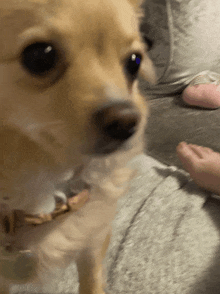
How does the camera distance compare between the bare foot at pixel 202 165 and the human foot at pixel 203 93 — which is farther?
the human foot at pixel 203 93

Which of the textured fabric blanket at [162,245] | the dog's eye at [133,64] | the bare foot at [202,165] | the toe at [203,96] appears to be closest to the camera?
the dog's eye at [133,64]

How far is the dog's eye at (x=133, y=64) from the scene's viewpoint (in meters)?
0.57

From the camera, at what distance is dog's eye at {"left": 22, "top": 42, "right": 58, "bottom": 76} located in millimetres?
448

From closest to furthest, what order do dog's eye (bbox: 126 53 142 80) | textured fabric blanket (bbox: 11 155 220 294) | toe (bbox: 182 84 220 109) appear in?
dog's eye (bbox: 126 53 142 80), textured fabric blanket (bbox: 11 155 220 294), toe (bbox: 182 84 220 109)

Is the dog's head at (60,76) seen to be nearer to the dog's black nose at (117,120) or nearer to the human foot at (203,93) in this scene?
the dog's black nose at (117,120)

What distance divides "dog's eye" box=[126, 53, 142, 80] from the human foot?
83 cm

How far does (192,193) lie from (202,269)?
9.9 inches

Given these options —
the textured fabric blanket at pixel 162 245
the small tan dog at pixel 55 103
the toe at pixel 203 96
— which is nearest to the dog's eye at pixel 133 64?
the small tan dog at pixel 55 103

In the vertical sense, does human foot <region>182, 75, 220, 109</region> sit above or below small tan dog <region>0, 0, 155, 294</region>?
below

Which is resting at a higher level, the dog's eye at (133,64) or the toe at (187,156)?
the dog's eye at (133,64)

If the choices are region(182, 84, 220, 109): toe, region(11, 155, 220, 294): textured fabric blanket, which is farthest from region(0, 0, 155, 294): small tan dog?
region(182, 84, 220, 109): toe

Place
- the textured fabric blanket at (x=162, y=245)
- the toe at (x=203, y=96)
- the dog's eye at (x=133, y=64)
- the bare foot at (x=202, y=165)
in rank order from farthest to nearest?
1. the toe at (x=203, y=96)
2. the bare foot at (x=202, y=165)
3. the textured fabric blanket at (x=162, y=245)
4. the dog's eye at (x=133, y=64)

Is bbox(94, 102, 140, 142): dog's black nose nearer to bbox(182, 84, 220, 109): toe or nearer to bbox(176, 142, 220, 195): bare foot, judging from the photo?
bbox(176, 142, 220, 195): bare foot

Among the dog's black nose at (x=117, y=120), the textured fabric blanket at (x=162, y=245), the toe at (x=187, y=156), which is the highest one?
the dog's black nose at (x=117, y=120)
